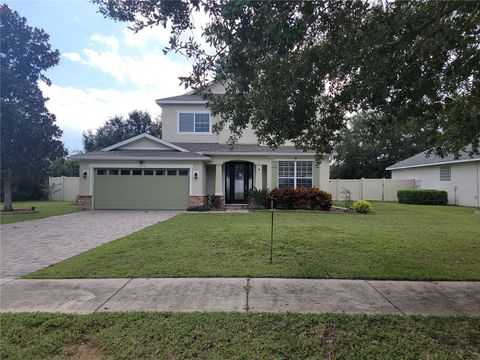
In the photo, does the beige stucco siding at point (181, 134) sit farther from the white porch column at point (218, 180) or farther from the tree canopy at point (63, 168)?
the tree canopy at point (63, 168)

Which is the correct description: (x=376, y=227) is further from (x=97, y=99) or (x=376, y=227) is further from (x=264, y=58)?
(x=97, y=99)

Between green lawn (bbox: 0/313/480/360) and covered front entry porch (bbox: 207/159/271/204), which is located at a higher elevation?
covered front entry porch (bbox: 207/159/271/204)

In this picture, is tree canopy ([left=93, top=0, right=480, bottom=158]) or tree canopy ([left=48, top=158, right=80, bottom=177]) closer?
tree canopy ([left=93, top=0, right=480, bottom=158])

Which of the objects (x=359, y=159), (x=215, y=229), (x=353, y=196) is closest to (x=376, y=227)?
(x=215, y=229)

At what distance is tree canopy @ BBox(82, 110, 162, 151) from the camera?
3797 cm

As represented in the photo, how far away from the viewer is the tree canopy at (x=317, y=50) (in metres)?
4.26

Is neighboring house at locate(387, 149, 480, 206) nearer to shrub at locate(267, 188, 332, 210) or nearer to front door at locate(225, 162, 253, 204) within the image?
shrub at locate(267, 188, 332, 210)

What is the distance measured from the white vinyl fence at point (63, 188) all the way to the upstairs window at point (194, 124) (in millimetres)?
13280

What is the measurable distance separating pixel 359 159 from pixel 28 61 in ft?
108

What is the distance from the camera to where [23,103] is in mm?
18312

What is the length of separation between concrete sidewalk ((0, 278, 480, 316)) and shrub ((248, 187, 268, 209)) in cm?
1261

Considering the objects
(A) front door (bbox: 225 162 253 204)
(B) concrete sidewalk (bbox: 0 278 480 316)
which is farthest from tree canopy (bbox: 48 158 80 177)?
(B) concrete sidewalk (bbox: 0 278 480 316)

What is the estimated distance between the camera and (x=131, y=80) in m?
11.9

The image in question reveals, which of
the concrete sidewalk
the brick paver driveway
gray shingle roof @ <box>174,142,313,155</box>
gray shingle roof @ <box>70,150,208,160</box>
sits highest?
gray shingle roof @ <box>174,142,313,155</box>
